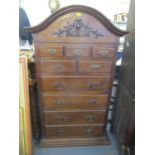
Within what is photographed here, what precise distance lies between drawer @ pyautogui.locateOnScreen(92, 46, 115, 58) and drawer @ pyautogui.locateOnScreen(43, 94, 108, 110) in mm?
425

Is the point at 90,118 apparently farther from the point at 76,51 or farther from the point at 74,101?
the point at 76,51

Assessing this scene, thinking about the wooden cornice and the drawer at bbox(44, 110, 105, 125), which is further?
the drawer at bbox(44, 110, 105, 125)

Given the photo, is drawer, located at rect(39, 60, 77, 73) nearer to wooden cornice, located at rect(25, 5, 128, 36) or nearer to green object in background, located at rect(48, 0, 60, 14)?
wooden cornice, located at rect(25, 5, 128, 36)

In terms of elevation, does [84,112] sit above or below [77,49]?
below

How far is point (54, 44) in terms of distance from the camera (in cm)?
150

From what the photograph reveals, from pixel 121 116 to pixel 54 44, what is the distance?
1.04 meters

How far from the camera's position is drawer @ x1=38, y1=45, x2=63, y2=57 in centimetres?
150

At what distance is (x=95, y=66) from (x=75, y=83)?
0.84 feet

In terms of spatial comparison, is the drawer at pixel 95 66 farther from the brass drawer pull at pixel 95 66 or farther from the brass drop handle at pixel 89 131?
the brass drop handle at pixel 89 131

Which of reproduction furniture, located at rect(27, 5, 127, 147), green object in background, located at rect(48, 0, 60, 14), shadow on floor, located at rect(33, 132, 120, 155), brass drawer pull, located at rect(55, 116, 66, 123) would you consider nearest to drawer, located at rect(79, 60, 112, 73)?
reproduction furniture, located at rect(27, 5, 127, 147)

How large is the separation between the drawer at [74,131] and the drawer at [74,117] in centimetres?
7

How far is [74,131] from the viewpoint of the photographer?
1928 mm
